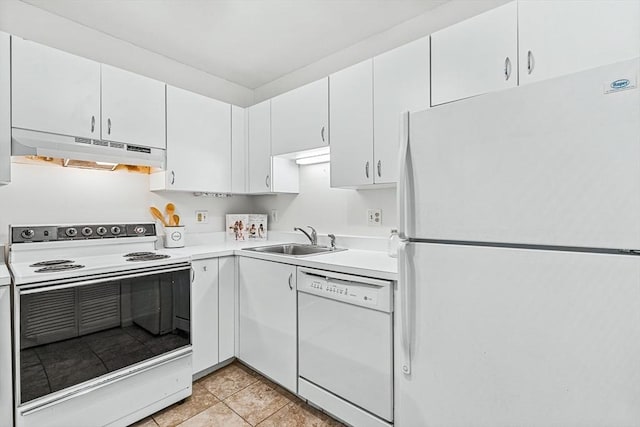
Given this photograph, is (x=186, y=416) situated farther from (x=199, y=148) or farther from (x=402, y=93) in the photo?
(x=402, y=93)

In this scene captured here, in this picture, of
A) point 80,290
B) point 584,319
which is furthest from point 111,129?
point 584,319

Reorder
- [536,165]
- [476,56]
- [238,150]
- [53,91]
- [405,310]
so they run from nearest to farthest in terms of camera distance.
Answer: [536,165] → [405,310] → [476,56] → [53,91] → [238,150]

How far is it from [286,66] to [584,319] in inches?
109

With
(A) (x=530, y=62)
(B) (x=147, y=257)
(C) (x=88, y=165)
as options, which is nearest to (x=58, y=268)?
(B) (x=147, y=257)

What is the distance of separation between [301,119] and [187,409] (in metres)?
2.08

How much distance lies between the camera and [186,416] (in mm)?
1834

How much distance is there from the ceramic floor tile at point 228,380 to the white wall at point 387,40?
2.50m

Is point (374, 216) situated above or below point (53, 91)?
below

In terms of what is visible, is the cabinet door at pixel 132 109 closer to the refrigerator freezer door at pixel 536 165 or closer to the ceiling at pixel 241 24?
the ceiling at pixel 241 24

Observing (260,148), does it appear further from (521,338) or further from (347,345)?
(521,338)

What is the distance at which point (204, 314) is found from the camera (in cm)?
215

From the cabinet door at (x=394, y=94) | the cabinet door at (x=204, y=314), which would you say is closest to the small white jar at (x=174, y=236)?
the cabinet door at (x=204, y=314)

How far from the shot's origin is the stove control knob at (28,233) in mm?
1817

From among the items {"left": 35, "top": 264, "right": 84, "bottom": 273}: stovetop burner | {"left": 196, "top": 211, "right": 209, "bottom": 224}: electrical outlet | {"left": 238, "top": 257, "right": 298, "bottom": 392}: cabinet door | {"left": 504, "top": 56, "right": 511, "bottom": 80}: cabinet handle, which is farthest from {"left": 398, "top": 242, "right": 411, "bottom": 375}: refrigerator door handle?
{"left": 196, "top": 211, "right": 209, "bottom": 224}: electrical outlet
